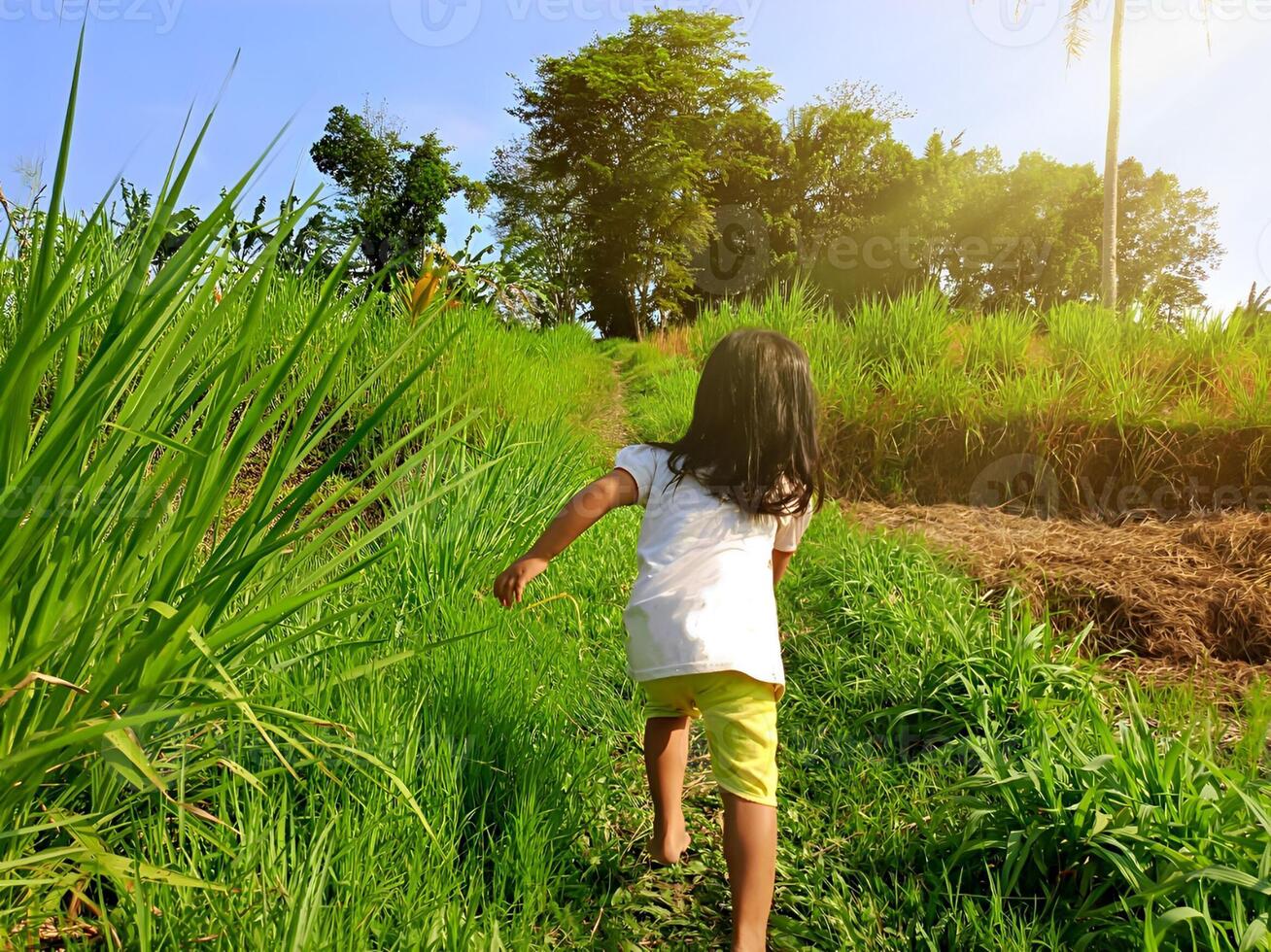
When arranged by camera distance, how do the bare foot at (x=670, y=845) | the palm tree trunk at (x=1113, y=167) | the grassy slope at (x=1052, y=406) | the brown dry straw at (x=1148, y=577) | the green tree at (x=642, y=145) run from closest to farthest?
the bare foot at (x=670, y=845) < the brown dry straw at (x=1148, y=577) < the grassy slope at (x=1052, y=406) < the palm tree trunk at (x=1113, y=167) < the green tree at (x=642, y=145)

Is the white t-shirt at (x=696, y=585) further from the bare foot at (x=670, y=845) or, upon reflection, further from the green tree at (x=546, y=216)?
the green tree at (x=546, y=216)

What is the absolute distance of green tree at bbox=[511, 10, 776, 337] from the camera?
3139 centimetres

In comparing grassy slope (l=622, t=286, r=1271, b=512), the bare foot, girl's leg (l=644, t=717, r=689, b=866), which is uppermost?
grassy slope (l=622, t=286, r=1271, b=512)

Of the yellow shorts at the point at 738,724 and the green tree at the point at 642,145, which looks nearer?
the yellow shorts at the point at 738,724

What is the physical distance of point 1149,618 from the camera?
10.3 ft

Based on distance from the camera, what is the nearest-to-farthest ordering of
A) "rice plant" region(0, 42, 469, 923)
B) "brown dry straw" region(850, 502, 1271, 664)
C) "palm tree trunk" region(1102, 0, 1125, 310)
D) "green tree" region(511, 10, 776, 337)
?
1. "rice plant" region(0, 42, 469, 923)
2. "brown dry straw" region(850, 502, 1271, 664)
3. "palm tree trunk" region(1102, 0, 1125, 310)
4. "green tree" region(511, 10, 776, 337)

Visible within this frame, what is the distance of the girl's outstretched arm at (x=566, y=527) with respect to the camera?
1.67 m

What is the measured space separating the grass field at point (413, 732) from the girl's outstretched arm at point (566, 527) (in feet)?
0.93

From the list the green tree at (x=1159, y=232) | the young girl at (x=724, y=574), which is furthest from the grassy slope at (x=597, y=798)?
the green tree at (x=1159, y=232)

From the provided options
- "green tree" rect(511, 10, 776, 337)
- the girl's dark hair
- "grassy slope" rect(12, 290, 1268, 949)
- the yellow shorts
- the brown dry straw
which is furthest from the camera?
"green tree" rect(511, 10, 776, 337)

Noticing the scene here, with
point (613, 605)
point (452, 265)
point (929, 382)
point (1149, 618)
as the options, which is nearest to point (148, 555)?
point (613, 605)

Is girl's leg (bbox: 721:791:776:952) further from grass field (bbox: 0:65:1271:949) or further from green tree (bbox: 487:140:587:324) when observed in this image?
green tree (bbox: 487:140:587:324)

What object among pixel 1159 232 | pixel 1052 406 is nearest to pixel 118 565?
pixel 1052 406

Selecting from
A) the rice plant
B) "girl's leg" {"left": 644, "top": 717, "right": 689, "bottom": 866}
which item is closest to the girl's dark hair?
"girl's leg" {"left": 644, "top": 717, "right": 689, "bottom": 866}
